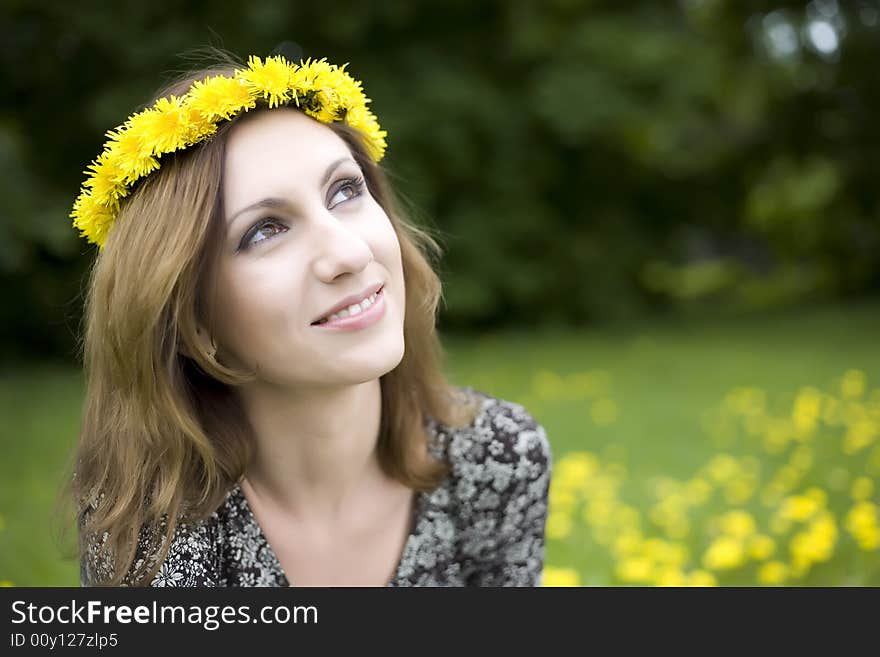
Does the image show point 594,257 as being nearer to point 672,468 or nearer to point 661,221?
point 661,221

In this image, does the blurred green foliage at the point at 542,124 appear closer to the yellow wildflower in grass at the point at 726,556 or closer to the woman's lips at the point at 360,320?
the yellow wildflower in grass at the point at 726,556

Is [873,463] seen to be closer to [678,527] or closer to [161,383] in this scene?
[678,527]

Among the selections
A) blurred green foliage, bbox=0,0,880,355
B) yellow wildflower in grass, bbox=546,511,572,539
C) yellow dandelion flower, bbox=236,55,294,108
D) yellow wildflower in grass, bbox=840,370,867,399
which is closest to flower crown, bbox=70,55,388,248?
yellow dandelion flower, bbox=236,55,294,108

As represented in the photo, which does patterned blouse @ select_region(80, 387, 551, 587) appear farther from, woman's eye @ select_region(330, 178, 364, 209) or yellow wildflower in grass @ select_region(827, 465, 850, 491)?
yellow wildflower in grass @ select_region(827, 465, 850, 491)

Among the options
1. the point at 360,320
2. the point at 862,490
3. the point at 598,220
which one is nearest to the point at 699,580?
the point at 862,490

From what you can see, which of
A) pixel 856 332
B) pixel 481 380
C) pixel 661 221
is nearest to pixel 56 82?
pixel 481 380

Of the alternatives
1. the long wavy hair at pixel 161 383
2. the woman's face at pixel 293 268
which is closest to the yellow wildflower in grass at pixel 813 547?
the long wavy hair at pixel 161 383

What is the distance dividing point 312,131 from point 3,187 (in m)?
7.16

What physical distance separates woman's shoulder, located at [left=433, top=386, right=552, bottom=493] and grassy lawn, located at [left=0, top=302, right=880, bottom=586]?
2.84ft

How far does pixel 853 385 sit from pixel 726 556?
3636 millimetres

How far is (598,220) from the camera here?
13.0 meters

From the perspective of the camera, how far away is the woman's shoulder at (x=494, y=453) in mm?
2270

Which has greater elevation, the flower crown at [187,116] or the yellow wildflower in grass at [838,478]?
the yellow wildflower in grass at [838,478]

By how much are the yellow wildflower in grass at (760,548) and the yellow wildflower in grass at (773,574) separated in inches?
1.8
